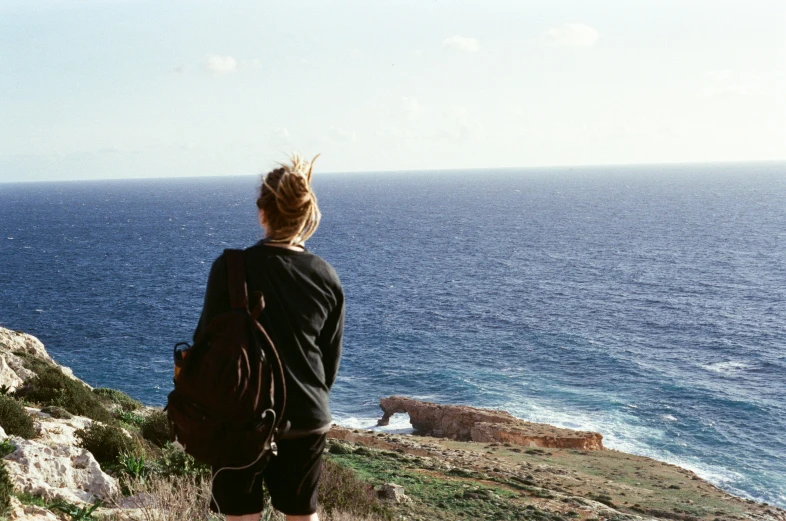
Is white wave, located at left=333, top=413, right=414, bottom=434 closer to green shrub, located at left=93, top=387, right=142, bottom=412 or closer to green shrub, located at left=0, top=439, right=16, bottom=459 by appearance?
green shrub, located at left=93, top=387, right=142, bottom=412

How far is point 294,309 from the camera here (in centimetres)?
354

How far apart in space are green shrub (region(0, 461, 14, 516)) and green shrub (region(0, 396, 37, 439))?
11.6 feet

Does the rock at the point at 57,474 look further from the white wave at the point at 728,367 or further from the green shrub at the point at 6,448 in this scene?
the white wave at the point at 728,367

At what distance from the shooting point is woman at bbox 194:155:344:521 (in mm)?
3494

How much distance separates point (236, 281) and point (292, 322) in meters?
0.36

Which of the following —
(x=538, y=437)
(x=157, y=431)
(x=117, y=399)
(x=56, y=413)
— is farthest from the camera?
(x=538, y=437)

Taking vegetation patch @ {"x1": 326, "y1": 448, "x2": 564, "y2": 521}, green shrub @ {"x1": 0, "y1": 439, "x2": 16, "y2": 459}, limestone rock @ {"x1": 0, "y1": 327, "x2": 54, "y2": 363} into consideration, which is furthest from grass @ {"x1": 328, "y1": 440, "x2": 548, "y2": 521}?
limestone rock @ {"x1": 0, "y1": 327, "x2": 54, "y2": 363}

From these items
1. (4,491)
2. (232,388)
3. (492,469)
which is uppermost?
(232,388)

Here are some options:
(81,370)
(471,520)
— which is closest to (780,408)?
(471,520)

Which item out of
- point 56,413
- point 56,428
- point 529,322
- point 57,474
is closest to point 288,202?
point 57,474

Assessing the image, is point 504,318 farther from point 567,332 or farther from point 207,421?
point 207,421

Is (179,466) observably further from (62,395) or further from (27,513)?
(62,395)

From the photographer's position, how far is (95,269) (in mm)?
89562

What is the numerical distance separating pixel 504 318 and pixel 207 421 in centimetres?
6226
